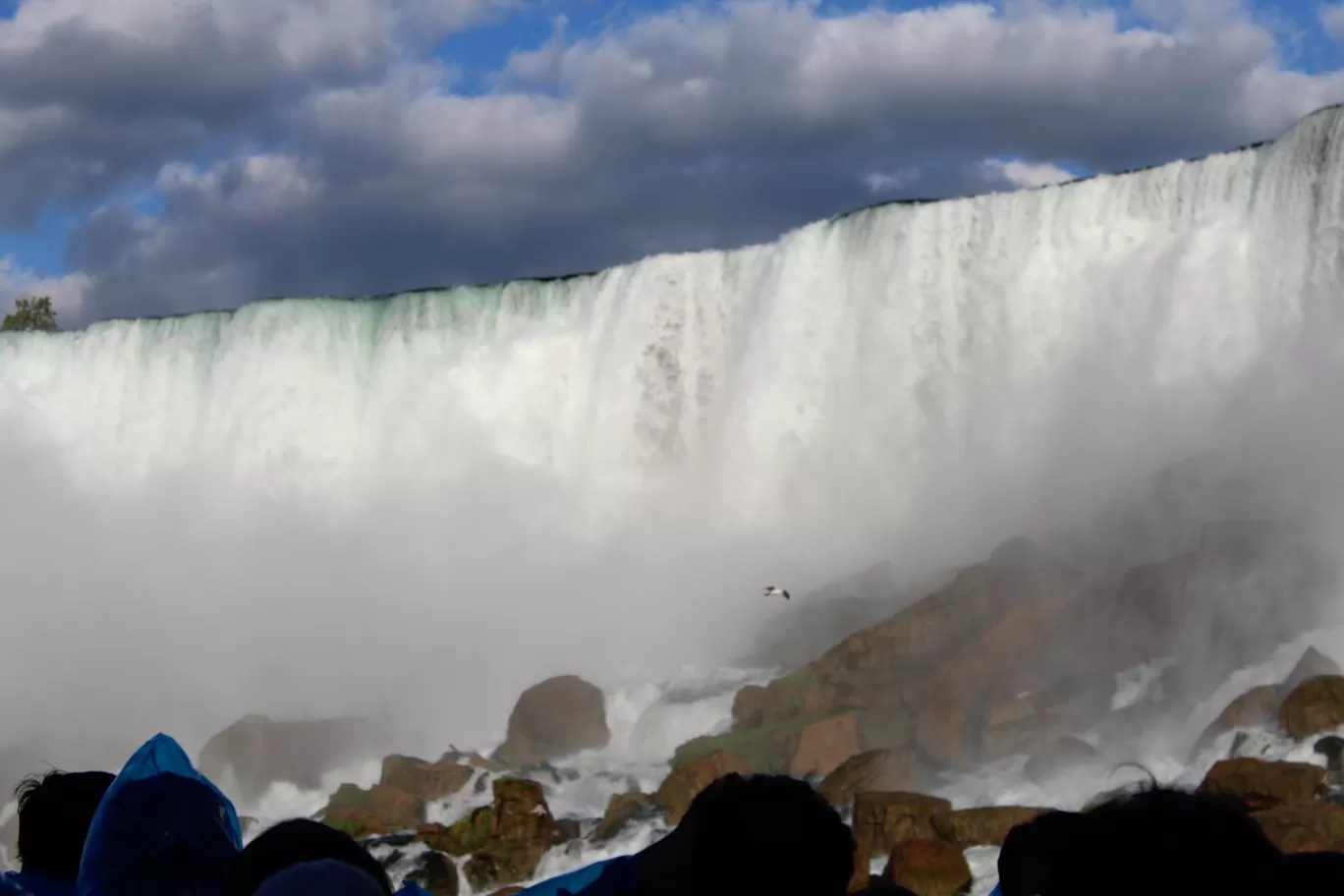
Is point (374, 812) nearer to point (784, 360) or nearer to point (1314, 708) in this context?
point (1314, 708)

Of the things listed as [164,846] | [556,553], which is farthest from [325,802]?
[164,846]

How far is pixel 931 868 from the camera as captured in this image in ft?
36.2

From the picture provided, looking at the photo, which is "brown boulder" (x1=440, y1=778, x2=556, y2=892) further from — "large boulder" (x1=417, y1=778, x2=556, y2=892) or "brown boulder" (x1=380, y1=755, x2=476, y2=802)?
"brown boulder" (x1=380, y1=755, x2=476, y2=802)

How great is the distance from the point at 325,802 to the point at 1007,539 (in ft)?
25.3

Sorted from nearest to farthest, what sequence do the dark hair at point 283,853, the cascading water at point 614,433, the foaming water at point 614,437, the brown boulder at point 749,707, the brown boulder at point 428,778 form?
the dark hair at point 283,853 < the brown boulder at point 428,778 < the brown boulder at point 749,707 < the foaming water at point 614,437 < the cascading water at point 614,433

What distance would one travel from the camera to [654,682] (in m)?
19.6

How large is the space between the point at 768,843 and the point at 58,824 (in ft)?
4.78

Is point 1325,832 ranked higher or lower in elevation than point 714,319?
lower

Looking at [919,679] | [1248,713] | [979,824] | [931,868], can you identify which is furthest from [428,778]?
[1248,713]

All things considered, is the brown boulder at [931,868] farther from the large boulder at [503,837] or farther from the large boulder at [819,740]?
the large boulder at [819,740]

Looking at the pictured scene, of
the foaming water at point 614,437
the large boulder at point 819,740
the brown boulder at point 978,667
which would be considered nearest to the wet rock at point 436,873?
the large boulder at point 819,740

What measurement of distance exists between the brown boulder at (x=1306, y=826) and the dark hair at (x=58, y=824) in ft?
27.9

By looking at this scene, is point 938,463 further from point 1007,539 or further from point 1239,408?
point 1239,408

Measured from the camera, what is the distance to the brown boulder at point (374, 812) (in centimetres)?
1515
